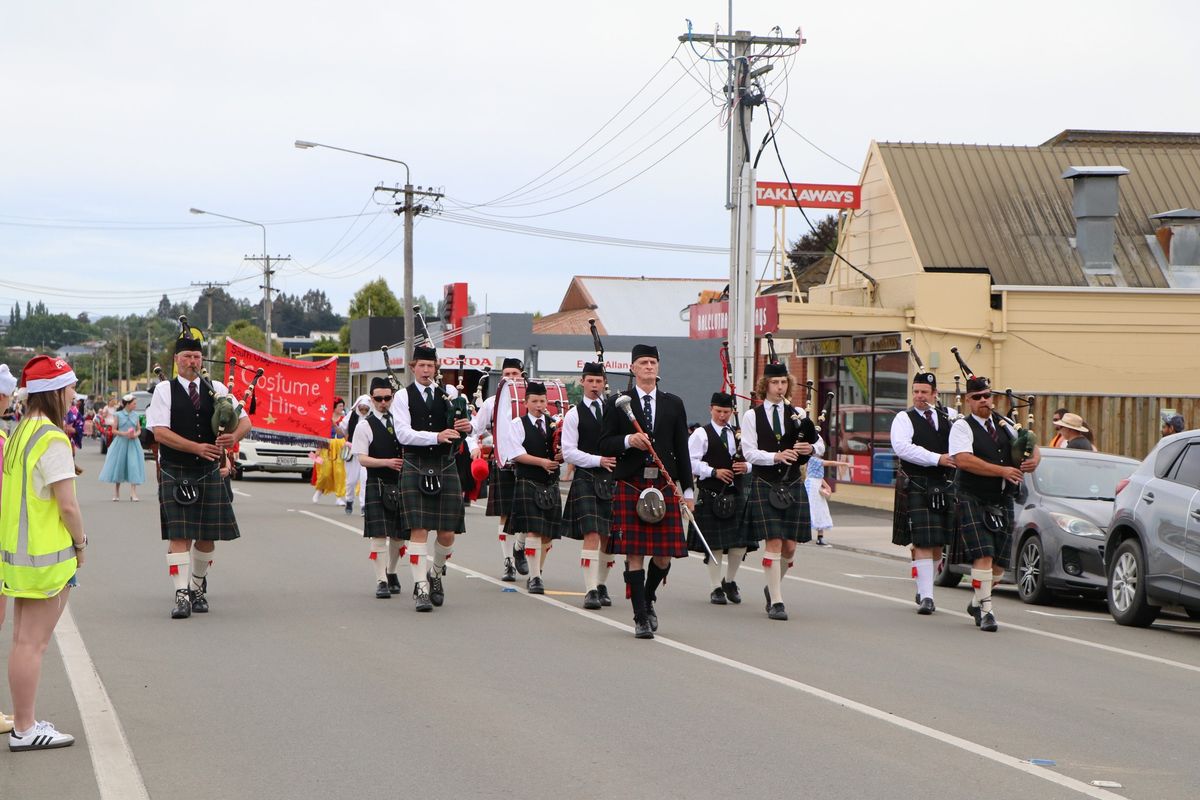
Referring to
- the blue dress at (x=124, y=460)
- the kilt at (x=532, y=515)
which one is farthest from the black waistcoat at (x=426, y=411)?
the blue dress at (x=124, y=460)

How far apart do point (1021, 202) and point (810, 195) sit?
165 inches

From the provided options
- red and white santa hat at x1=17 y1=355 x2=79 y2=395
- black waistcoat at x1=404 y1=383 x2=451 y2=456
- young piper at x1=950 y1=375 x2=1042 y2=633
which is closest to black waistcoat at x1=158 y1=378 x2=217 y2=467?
black waistcoat at x1=404 y1=383 x2=451 y2=456

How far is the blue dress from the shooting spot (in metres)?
25.5

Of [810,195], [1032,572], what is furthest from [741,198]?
[1032,572]

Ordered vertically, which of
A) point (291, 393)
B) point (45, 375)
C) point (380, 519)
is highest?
point (45, 375)

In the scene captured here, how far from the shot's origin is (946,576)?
50.4ft

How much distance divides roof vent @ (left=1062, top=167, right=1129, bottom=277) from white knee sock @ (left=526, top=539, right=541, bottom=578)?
1742 centimetres

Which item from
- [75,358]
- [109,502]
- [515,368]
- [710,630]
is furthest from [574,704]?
[75,358]

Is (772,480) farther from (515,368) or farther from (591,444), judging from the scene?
(515,368)

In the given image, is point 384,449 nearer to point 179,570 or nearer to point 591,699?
point 179,570

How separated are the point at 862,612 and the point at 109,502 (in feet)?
54.6

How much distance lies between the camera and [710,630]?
1096 cm

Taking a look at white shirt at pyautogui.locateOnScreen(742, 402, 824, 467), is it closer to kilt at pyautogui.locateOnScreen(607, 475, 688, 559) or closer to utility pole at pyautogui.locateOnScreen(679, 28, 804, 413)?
kilt at pyautogui.locateOnScreen(607, 475, 688, 559)

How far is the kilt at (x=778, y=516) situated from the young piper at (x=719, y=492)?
40 centimetres
